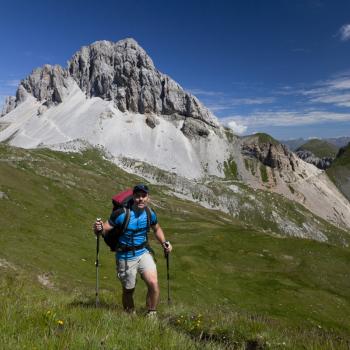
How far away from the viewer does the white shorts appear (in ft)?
37.8

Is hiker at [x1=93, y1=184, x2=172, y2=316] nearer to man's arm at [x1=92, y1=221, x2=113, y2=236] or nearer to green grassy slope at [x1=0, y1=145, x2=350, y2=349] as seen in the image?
man's arm at [x1=92, y1=221, x2=113, y2=236]

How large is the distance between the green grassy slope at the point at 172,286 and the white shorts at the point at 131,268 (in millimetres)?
964

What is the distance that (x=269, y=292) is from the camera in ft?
154

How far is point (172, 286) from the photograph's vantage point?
41250 mm

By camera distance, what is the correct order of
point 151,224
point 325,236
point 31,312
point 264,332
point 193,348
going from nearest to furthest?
1. point 193,348
2. point 31,312
3. point 264,332
4. point 151,224
5. point 325,236

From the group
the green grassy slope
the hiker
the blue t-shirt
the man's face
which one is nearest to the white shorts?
the hiker

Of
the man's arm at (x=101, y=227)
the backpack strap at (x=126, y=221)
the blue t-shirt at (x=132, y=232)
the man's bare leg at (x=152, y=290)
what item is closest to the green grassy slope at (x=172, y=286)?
the man's bare leg at (x=152, y=290)

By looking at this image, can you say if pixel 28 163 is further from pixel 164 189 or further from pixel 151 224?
pixel 151 224

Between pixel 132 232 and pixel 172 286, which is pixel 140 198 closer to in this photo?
pixel 132 232

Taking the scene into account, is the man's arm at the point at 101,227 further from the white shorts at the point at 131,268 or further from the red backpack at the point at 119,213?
the white shorts at the point at 131,268

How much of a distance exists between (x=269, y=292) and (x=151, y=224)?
128 ft

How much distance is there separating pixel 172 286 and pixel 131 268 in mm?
31127

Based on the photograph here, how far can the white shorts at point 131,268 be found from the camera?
11.5 m

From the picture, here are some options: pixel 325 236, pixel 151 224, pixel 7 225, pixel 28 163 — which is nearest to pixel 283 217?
pixel 325 236
